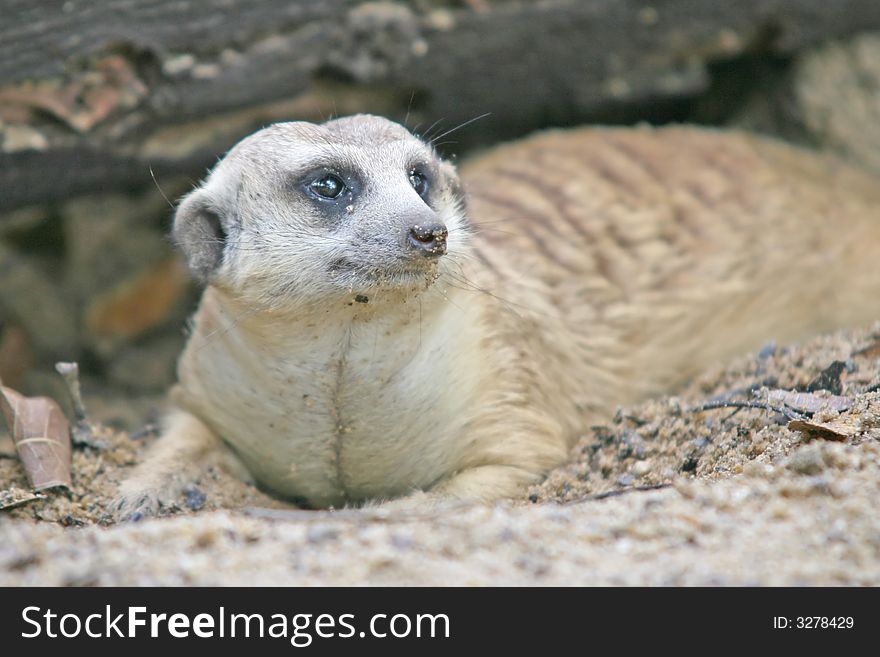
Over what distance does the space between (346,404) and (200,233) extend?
58cm

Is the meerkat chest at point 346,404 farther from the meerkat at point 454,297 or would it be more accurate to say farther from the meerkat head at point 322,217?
the meerkat head at point 322,217

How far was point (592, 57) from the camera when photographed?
4.03 meters

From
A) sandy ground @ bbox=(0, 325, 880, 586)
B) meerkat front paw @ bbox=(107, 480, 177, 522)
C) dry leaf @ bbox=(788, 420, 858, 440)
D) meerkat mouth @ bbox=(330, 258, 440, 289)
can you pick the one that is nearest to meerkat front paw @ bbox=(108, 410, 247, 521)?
→ meerkat front paw @ bbox=(107, 480, 177, 522)

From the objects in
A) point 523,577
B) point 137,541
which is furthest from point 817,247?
point 137,541

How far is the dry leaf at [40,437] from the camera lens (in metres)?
2.66

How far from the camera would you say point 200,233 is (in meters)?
2.68

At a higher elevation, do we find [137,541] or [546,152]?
[546,152]

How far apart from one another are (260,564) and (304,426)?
0.97 metres

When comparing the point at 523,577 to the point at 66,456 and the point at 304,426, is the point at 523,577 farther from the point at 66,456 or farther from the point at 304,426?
the point at 66,456

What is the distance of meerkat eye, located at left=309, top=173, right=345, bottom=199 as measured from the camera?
256cm

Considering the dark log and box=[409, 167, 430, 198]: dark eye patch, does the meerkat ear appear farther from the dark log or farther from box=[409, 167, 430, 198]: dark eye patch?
the dark log

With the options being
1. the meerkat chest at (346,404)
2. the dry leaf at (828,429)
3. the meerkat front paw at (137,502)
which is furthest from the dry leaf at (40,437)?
the dry leaf at (828,429)


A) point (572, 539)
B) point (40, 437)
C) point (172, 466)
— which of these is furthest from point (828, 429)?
point (40, 437)
